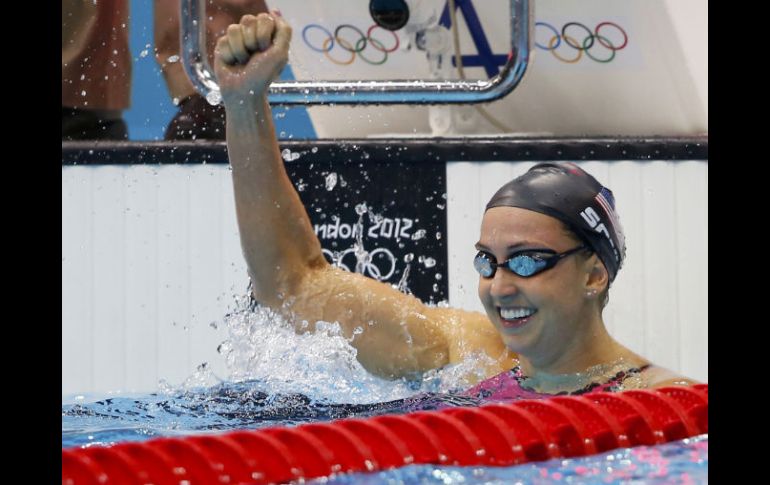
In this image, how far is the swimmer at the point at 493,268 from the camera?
206 cm

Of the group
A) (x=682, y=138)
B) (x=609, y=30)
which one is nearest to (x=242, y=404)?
(x=682, y=138)

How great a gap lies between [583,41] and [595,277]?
1612mm

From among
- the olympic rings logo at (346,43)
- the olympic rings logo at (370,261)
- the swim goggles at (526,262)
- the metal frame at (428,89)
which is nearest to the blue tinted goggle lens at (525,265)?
the swim goggles at (526,262)

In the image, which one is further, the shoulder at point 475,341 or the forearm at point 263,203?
the shoulder at point 475,341

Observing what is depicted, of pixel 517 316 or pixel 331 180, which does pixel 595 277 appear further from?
pixel 331 180

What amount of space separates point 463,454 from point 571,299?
2.18 feet

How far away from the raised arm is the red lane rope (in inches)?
23.9

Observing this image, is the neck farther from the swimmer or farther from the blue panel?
the blue panel

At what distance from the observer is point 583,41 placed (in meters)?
3.57

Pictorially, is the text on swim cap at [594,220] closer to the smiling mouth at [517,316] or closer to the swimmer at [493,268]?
the swimmer at [493,268]

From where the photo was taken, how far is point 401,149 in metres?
3.24
